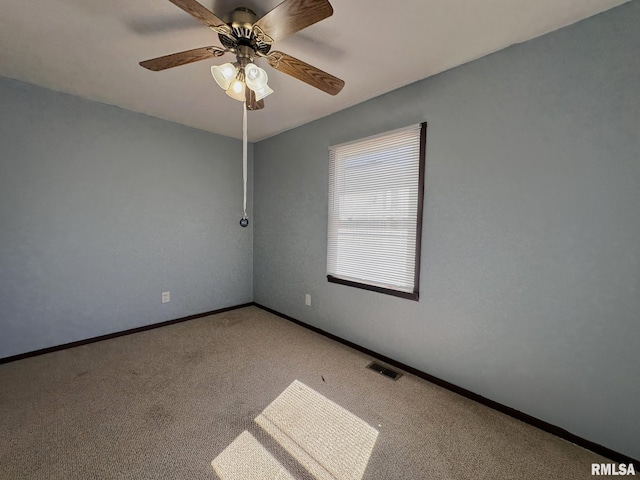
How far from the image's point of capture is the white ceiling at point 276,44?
4.53 feet

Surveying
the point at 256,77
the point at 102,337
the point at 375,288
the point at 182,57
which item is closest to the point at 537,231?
the point at 375,288

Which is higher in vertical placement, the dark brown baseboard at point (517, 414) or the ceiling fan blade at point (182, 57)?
the ceiling fan blade at point (182, 57)

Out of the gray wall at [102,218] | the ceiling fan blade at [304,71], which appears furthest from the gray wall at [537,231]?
the gray wall at [102,218]

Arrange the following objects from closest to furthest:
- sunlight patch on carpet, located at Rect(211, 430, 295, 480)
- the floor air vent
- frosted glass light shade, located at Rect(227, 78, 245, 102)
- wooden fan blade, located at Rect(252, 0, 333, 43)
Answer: wooden fan blade, located at Rect(252, 0, 333, 43)
sunlight patch on carpet, located at Rect(211, 430, 295, 480)
frosted glass light shade, located at Rect(227, 78, 245, 102)
the floor air vent

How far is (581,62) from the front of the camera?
4.66ft

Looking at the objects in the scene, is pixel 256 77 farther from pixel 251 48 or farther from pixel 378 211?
pixel 378 211

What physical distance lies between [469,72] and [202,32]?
1753 millimetres

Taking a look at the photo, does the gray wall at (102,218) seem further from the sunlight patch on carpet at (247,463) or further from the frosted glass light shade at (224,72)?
the sunlight patch on carpet at (247,463)

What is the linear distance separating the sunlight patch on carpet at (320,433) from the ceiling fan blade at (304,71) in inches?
81.0

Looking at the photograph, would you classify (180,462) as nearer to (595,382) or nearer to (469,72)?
(595,382)

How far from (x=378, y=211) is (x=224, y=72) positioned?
152 cm

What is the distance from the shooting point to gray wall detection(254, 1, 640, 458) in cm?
134

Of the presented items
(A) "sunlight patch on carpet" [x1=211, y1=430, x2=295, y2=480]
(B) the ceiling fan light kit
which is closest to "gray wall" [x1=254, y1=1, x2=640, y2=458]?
(B) the ceiling fan light kit

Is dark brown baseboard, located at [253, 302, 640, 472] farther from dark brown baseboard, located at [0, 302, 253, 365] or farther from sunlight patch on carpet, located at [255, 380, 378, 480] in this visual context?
dark brown baseboard, located at [0, 302, 253, 365]
